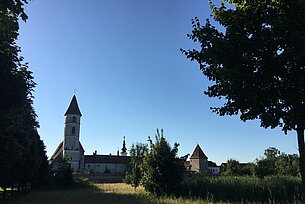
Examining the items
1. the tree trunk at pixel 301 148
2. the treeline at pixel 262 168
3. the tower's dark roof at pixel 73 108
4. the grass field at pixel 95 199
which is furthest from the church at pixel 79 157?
the tree trunk at pixel 301 148

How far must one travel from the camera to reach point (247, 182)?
21.5 meters

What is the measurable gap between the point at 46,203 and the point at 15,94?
9333mm

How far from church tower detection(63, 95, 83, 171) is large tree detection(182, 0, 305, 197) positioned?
8138cm

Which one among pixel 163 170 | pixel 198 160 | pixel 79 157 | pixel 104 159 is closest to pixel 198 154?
pixel 198 160

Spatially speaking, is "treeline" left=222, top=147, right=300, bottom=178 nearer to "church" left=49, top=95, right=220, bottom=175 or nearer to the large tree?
the large tree

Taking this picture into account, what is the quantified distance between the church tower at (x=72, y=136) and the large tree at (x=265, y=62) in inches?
3204

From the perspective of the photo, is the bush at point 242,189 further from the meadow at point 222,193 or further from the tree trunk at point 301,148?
A: the tree trunk at point 301,148

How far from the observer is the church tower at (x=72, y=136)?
85.4 meters

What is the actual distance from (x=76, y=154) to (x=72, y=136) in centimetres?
518

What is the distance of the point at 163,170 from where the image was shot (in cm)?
2186

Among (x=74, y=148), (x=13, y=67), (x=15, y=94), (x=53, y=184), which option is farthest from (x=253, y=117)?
(x=74, y=148)

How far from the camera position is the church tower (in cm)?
8544

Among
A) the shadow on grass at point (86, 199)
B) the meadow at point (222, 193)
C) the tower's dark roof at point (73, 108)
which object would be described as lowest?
the shadow on grass at point (86, 199)

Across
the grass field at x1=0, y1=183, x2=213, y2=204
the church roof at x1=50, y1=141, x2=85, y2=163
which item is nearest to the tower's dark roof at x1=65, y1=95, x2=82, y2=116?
the church roof at x1=50, y1=141, x2=85, y2=163
